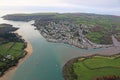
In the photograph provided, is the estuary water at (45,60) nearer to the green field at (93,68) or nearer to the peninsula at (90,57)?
the peninsula at (90,57)

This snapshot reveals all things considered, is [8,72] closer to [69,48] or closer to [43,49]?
[43,49]

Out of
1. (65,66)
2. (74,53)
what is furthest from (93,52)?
(65,66)

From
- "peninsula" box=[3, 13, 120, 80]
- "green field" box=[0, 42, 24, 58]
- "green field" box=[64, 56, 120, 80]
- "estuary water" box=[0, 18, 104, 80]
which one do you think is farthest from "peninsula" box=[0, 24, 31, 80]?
"green field" box=[64, 56, 120, 80]

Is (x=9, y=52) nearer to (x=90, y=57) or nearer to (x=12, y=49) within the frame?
(x=12, y=49)

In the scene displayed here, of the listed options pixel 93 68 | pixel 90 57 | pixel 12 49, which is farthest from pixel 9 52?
pixel 93 68

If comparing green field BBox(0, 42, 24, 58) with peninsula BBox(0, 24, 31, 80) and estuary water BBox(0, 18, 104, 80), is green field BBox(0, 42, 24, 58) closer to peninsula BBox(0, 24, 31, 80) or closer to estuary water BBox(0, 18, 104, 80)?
peninsula BBox(0, 24, 31, 80)

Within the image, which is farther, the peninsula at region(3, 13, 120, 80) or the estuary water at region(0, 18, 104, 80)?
the estuary water at region(0, 18, 104, 80)

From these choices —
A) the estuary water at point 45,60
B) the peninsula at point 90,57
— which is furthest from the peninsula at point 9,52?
the peninsula at point 90,57
